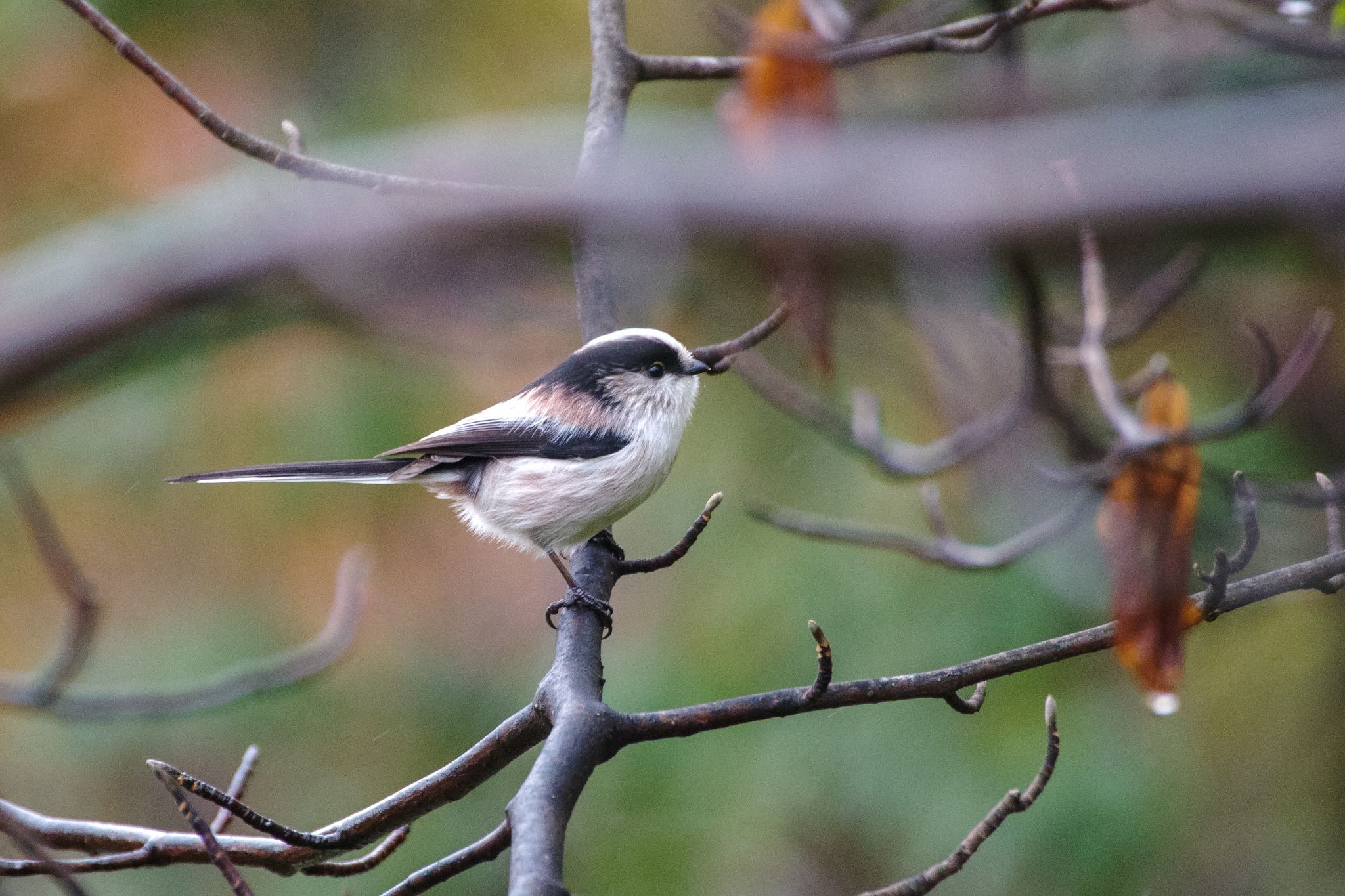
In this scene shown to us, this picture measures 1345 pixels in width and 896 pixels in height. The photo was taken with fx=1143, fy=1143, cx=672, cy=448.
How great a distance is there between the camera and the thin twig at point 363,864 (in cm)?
219

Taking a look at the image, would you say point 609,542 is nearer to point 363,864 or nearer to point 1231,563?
point 363,864

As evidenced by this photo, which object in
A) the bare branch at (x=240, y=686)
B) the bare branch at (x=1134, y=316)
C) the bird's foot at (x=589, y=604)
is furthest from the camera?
the bare branch at (x=1134, y=316)

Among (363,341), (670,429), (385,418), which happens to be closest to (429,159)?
(363,341)

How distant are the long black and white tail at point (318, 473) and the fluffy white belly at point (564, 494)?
30cm

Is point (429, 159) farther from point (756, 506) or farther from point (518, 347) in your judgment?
point (756, 506)

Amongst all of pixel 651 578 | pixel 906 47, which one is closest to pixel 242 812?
pixel 906 47

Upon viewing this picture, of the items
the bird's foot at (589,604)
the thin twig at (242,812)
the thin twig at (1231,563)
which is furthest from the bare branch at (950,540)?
the thin twig at (242,812)

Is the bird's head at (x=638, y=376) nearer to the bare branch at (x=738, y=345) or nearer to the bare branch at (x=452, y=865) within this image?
the bare branch at (x=738, y=345)

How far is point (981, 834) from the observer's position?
1949 mm

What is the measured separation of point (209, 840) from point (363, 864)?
65 cm

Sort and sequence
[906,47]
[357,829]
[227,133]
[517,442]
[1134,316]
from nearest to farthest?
1. [357,829]
2. [227,133]
3. [906,47]
4. [517,442]
5. [1134,316]

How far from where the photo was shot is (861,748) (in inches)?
173

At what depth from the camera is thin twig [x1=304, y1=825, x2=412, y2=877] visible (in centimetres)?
219

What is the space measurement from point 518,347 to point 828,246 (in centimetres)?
252
